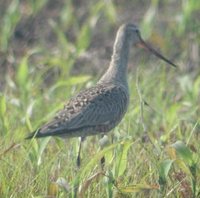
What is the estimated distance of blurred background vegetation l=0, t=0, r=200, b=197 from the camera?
6.15 metres

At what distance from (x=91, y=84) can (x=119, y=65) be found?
815 mm

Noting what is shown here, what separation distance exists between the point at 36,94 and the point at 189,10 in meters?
2.28

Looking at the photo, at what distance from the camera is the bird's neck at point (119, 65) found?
7.88 m

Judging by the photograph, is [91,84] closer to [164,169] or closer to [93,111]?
[93,111]

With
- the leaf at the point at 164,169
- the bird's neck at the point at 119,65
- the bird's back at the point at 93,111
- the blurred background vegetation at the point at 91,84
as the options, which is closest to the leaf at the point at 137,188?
the blurred background vegetation at the point at 91,84

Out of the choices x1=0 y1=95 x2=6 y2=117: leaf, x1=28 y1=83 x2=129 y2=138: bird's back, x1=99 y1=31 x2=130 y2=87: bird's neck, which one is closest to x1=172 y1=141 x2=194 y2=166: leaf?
x1=28 y1=83 x2=129 y2=138: bird's back

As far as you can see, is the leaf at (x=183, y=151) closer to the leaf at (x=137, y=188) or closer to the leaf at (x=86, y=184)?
the leaf at (x=137, y=188)

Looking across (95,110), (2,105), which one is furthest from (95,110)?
(2,105)

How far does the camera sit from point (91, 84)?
8.83 meters

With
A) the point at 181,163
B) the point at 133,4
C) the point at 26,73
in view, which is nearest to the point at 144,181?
the point at 181,163

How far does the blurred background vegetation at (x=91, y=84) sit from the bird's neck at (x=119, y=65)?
0.58ft

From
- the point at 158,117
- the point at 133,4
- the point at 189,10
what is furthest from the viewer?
the point at 133,4

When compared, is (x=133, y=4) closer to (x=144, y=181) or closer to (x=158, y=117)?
(x=158, y=117)

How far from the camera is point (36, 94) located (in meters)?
8.98
